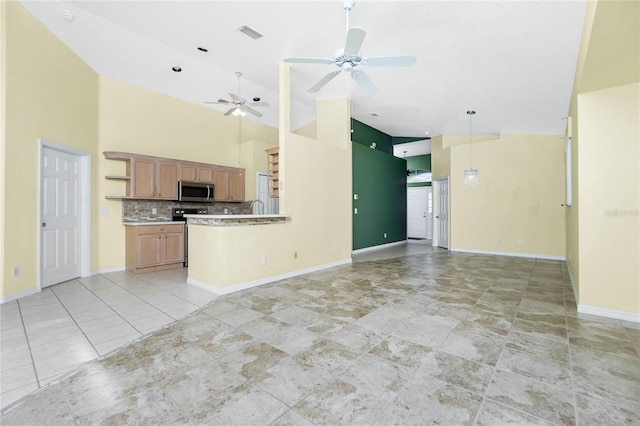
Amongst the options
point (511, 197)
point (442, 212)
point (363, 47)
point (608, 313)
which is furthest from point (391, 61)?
point (442, 212)

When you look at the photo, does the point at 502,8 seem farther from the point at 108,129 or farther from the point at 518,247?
the point at 108,129

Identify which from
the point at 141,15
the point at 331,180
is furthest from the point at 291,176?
the point at 141,15

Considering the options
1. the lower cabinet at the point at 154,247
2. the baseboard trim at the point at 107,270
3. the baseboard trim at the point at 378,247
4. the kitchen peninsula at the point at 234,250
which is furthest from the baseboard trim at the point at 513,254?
the baseboard trim at the point at 107,270

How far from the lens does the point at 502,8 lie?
10.0 feet

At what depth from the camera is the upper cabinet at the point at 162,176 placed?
5078 mm

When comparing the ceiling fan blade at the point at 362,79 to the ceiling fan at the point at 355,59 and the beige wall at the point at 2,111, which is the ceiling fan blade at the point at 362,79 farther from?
the beige wall at the point at 2,111

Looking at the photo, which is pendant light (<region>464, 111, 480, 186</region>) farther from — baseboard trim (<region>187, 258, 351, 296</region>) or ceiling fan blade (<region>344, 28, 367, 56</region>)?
ceiling fan blade (<region>344, 28, 367, 56</region>)

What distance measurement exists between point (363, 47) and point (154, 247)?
4804mm

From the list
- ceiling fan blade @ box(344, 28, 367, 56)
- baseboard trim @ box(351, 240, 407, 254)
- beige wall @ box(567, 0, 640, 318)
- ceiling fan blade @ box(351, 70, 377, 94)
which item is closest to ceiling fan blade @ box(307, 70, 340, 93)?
ceiling fan blade @ box(351, 70, 377, 94)

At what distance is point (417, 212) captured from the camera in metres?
10.5

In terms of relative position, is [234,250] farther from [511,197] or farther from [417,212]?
[417,212]

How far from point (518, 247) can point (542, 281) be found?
262cm

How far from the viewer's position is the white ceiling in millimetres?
3271

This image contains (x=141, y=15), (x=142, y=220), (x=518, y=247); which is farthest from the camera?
(x=518, y=247)
